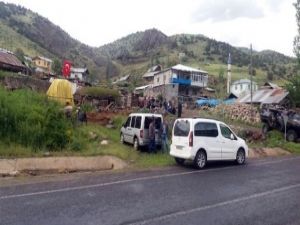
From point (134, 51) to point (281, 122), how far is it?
122m

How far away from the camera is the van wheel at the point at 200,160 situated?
17031 mm

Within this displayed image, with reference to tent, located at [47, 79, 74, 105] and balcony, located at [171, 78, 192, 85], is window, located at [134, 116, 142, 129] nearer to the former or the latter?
tent, located at [47, 79, 74, 105]

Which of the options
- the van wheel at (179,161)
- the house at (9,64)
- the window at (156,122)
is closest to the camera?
the van wheel at (179,161)

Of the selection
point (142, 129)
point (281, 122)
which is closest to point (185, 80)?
point (281, 122)

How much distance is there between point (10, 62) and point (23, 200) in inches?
1311

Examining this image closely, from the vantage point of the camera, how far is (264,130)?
29.7m

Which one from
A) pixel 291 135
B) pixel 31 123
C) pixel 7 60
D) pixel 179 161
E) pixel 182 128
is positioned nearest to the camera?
pixel 182 128

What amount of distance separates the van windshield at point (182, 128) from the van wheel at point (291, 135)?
13.9 m

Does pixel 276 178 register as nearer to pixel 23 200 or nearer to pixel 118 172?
pixel 118 172

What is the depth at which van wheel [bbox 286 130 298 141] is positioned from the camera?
28.5 metres

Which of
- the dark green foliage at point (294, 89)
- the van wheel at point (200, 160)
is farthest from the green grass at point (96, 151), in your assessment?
the dark green foliage at point (294, 89)

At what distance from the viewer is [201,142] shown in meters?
17.2

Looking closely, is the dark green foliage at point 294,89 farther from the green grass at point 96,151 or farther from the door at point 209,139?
the door at point 209,139

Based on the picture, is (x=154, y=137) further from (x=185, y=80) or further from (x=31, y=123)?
(x=185, y=80)
